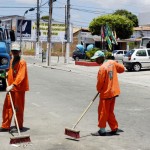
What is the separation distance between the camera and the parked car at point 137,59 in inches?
1131

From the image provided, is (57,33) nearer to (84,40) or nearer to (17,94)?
(84,40)

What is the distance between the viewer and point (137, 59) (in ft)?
94.6

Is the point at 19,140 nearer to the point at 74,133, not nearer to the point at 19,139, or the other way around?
the point at 19,139

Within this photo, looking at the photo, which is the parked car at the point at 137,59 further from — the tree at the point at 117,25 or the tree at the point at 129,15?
the tree at the point at 129,15

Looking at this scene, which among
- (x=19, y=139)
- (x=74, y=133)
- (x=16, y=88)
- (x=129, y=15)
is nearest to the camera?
(x=19, y=139)

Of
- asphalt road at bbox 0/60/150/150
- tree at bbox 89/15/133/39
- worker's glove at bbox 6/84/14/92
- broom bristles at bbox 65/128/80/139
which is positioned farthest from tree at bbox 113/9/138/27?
broom bristles at bbox 65/128/80/139

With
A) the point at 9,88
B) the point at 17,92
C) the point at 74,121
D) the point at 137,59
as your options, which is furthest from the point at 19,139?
the point at 137,59

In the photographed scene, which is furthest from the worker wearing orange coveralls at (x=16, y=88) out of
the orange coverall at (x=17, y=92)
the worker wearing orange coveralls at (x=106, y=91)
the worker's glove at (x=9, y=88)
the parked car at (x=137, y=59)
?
the parked car at (x=137, y=59)

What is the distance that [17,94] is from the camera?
798 centimetres

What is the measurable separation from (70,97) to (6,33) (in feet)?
16.2

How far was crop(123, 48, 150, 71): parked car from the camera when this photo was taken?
2872 cm

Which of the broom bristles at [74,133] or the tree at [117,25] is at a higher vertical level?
the tree at [117,25]

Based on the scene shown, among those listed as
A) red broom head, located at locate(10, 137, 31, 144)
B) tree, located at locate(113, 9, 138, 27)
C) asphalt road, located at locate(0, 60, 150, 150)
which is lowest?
asphalt road, located at locate(0, 60, 150, 150)

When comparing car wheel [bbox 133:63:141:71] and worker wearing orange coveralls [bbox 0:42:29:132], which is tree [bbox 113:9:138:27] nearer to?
car wheel [bbox 133:63:141:71]
